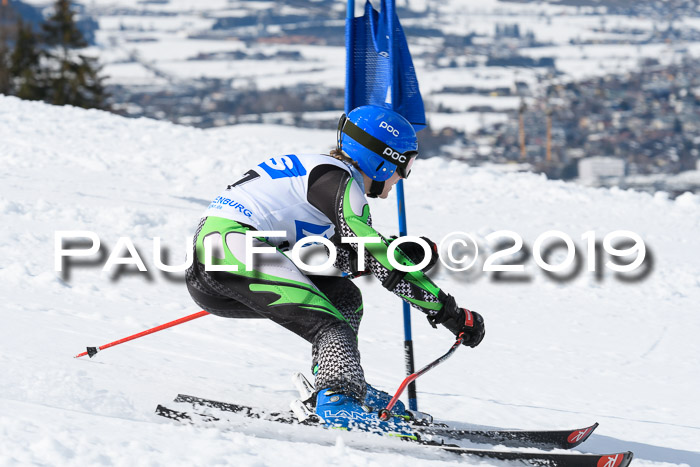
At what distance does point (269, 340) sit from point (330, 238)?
2.03 metres

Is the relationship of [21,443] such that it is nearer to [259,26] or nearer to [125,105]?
[125,105]

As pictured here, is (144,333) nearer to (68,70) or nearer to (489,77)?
(68,70)

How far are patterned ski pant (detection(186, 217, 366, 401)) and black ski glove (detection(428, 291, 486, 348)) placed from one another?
387mm

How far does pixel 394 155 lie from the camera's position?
359cm

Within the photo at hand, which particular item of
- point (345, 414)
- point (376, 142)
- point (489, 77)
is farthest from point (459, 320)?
point (489, 77)

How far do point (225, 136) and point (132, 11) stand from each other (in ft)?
387

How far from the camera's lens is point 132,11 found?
123625 millimetres

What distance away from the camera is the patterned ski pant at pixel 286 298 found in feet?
11.0

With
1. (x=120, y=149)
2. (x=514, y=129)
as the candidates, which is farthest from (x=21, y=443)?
(x=514, y=129)

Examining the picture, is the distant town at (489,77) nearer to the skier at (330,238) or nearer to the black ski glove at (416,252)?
the skier at (330,238)

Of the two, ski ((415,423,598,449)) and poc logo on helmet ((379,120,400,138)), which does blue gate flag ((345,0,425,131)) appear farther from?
ski ((415,423,598,449))

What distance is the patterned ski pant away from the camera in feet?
11.0

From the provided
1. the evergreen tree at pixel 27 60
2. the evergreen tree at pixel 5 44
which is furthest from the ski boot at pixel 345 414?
the evergreen tree at pixel 27 60

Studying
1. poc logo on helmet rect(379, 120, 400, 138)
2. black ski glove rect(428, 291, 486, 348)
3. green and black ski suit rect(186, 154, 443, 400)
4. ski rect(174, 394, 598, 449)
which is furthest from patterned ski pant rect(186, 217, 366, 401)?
poc logo on helmet rect(379, 120, 400, 138)
